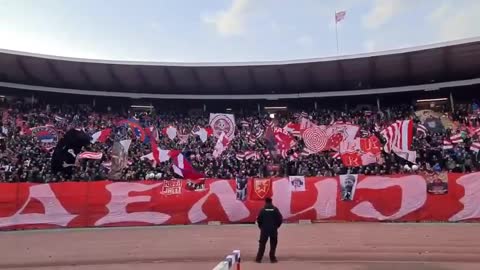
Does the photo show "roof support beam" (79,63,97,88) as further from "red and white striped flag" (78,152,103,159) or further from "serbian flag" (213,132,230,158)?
"serbian flag" (213,132,230,158)

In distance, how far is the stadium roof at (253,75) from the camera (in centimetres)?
3438

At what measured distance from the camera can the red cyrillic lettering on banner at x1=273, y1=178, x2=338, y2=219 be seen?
19.5 m

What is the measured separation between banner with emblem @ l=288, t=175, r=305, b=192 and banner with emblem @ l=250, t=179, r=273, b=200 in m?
0.87

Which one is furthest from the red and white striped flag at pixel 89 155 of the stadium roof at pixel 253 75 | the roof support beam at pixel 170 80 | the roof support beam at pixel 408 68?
the roof support beam at pixel 408 68

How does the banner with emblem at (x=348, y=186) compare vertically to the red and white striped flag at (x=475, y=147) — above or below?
below

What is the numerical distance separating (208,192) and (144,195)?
104 inches

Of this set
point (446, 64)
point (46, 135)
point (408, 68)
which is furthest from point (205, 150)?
point (446, 64)

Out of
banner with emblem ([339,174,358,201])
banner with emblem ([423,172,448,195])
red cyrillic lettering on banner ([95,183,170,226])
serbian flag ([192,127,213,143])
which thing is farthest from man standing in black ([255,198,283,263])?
serbian flag ([192,127,213,143])

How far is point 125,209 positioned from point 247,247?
323 inches

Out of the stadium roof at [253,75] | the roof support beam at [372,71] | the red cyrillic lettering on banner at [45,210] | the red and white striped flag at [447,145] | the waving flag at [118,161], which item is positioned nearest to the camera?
the red cyrillic lettering on banner at [45,210]

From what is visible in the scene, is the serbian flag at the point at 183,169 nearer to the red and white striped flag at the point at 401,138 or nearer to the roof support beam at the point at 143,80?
the red and white striped flag at the point at 401,138

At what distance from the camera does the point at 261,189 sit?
20.0 m

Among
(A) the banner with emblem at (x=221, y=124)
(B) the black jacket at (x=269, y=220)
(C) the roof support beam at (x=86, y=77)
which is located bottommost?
(B) the black jacket at (x=269, y=220)

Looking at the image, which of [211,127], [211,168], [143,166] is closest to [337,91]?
[211,127]
